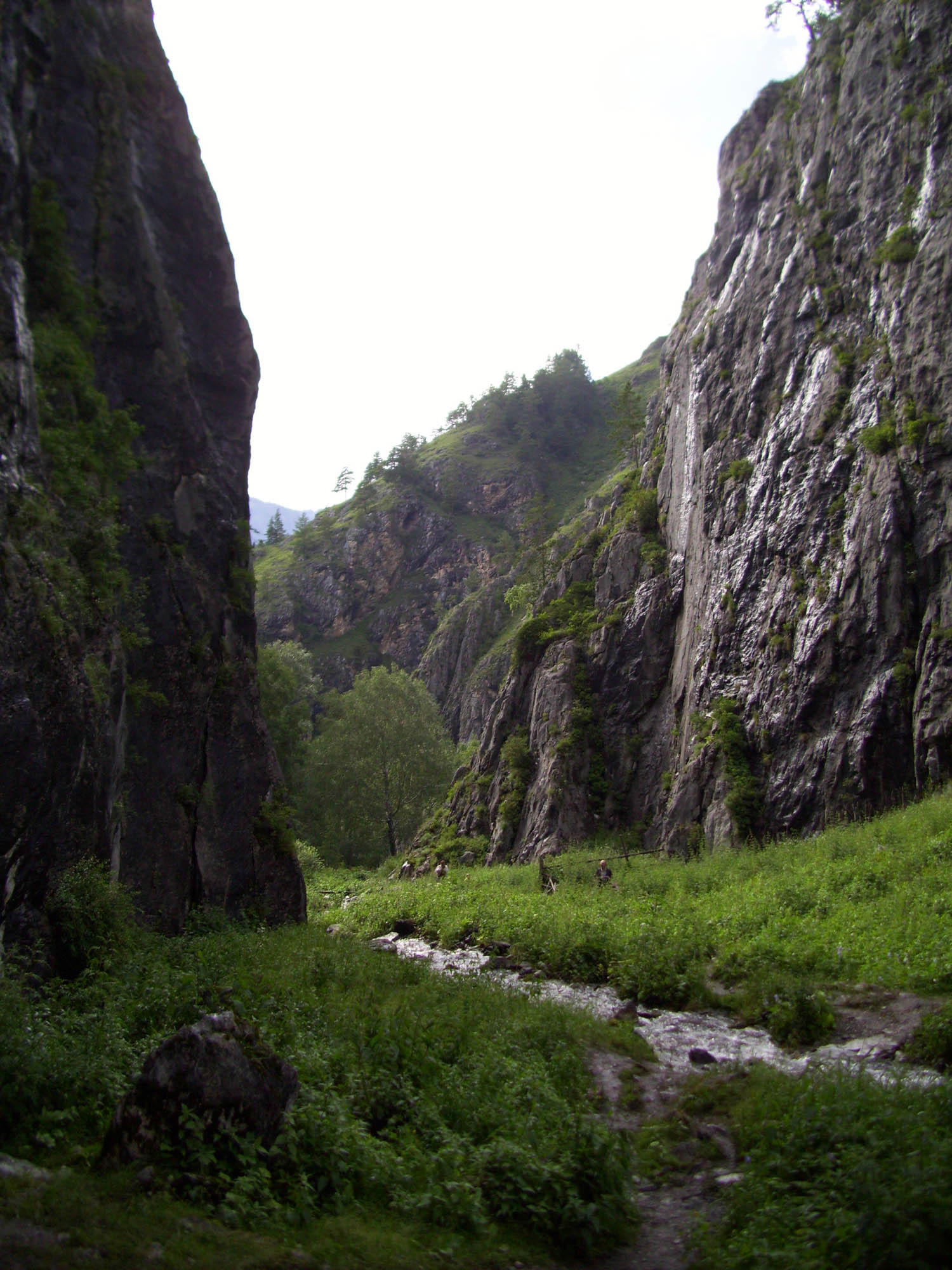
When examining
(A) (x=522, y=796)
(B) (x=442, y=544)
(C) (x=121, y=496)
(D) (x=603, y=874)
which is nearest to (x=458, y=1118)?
(C) (x=121, y=496)

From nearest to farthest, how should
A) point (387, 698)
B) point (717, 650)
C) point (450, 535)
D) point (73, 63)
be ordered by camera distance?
point (73, 63), point (717, 650), point (387, 698), point (450, 535)

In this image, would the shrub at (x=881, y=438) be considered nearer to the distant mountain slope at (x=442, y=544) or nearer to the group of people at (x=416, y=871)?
the group of people at (x=416, y=871)

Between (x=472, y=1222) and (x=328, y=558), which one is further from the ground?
(x=328, y=558)

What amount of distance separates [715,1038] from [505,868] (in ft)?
70.7

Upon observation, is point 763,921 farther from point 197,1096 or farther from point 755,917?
point 197,1096

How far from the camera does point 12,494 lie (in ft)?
46.1

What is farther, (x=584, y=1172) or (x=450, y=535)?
(x=450, y=535)

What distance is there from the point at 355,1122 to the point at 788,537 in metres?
28.1

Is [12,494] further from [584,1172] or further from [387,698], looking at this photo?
[387,698]

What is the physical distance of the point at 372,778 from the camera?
54.3 metres

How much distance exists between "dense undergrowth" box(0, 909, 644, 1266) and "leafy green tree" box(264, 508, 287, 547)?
13046cm

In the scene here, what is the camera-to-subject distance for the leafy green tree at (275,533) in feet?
461

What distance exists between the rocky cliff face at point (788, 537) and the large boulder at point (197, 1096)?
69.7ft

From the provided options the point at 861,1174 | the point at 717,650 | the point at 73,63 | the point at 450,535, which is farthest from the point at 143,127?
the point at 450,535
